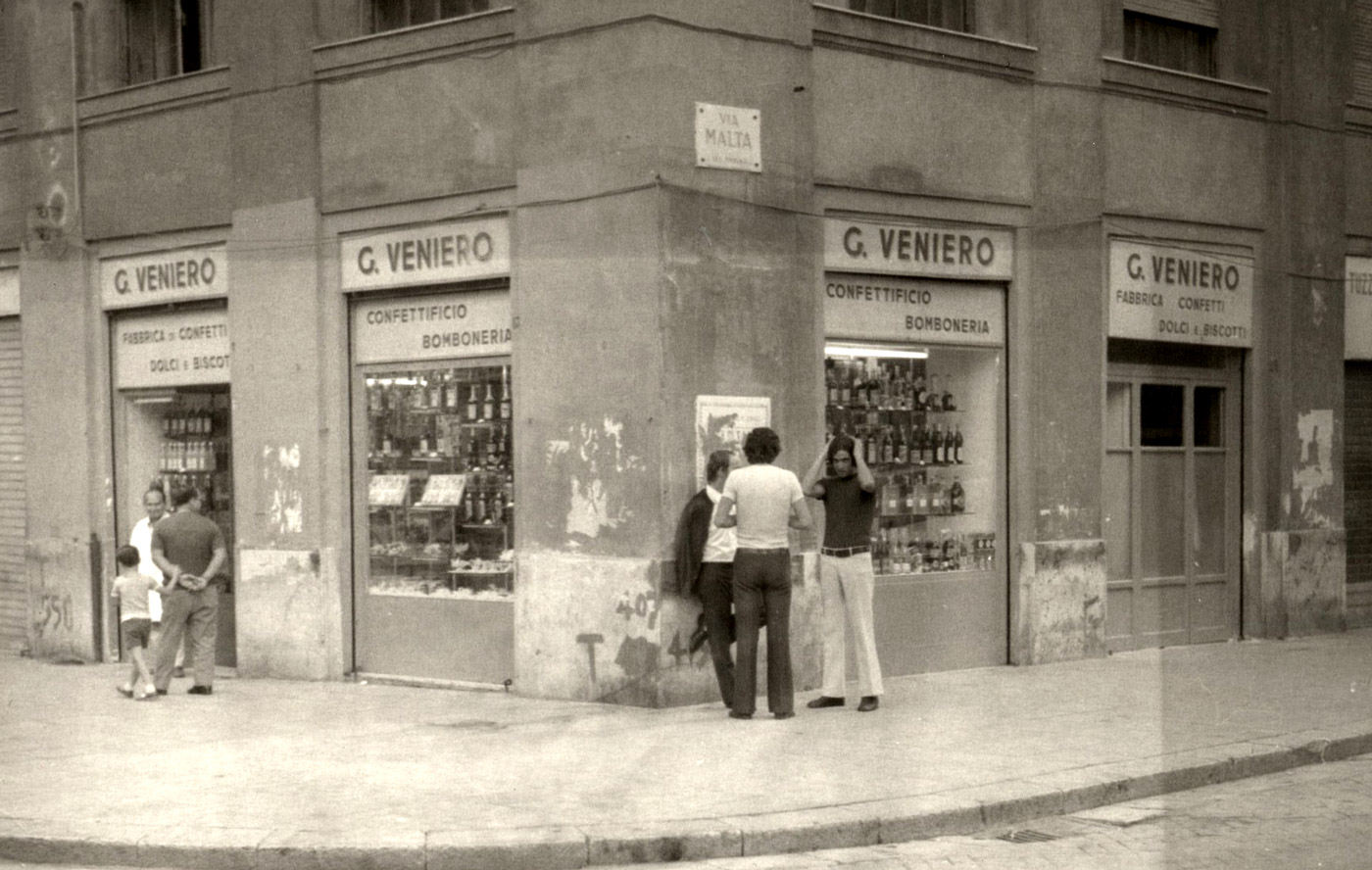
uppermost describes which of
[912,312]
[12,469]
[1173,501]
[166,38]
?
[166,38]

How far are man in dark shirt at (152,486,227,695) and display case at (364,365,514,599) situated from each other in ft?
4.24

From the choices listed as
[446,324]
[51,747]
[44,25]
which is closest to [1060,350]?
[446,324]

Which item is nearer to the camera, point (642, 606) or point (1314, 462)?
point (642, 606)

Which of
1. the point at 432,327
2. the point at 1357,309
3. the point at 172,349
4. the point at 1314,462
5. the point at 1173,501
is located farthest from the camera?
the point at 1357,309

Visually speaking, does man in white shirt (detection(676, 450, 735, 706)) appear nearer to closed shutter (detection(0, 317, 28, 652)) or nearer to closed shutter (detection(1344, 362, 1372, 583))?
closed shutter (detection(0, 317, 28, 652))

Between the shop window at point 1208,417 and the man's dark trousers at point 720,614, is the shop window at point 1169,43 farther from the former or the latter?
the man's dark trousers at point 720,614

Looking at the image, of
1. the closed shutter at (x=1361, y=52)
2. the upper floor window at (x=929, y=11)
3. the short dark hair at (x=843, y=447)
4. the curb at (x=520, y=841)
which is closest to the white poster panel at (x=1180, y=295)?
the upper floor window at (x=929, y=11)

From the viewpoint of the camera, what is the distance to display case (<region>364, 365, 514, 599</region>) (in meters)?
13.3

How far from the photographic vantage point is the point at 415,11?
13.9m

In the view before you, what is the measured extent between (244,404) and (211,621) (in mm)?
2001

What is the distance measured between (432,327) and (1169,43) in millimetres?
7323

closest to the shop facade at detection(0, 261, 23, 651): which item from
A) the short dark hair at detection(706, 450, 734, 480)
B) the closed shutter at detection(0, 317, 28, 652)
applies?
the closed shutter at detection(0, 317, 28, 652)

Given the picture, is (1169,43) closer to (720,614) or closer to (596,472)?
(596,472)

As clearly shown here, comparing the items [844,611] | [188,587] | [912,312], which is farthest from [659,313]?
[188,587]
